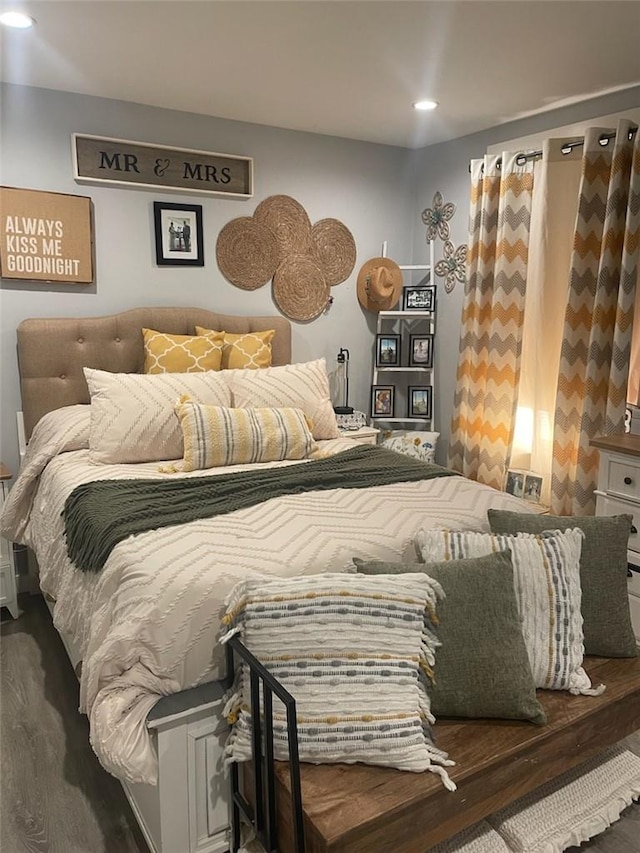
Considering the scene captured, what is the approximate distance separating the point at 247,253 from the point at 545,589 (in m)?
2.65

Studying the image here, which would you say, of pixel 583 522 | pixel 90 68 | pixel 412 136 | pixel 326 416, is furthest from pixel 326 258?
pixel 583 522

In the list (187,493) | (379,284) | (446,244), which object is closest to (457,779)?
(187,493)

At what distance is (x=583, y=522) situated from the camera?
2090mm

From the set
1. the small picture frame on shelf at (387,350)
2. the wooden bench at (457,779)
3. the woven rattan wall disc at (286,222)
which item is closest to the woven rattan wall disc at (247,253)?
the woven rattan wall disc at (286,222)

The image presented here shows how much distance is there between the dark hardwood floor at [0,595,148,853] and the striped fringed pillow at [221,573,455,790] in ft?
1.91

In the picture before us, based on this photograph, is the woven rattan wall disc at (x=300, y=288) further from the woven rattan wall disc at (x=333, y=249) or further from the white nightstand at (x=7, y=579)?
the white nightstand at (x=7, y=579)

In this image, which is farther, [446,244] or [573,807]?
[446,244]

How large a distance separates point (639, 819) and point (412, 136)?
11.8ft

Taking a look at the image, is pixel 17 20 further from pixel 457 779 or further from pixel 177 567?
pixel 457 779

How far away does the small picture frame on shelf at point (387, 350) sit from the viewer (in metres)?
4.34

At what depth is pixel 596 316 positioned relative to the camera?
3.17m

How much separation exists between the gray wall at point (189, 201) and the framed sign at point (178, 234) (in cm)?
4

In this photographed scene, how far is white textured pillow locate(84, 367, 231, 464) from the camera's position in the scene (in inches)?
110

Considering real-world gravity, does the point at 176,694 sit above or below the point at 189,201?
below
